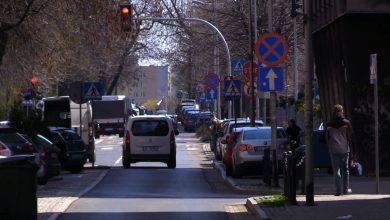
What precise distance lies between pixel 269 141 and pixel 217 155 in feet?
36.5

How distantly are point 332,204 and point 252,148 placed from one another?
31.3 feet

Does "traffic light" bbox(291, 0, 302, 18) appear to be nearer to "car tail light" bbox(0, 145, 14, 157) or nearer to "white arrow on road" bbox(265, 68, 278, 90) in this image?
"white arrow on road" bbox(265, 68, 278, 90)

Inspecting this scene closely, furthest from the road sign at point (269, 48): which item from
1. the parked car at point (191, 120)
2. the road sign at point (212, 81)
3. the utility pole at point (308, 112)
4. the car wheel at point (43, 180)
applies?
the parked car at point (191, 120)

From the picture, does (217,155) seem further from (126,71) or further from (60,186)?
(126,71)

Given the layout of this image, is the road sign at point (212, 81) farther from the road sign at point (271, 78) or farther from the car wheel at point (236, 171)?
the road sign at point (271, 78)

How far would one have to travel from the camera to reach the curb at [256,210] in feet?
51.9

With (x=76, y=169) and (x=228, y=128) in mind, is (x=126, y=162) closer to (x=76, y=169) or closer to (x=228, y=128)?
(x=76, y=169)

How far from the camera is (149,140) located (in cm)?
3412

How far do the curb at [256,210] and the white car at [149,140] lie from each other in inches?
606

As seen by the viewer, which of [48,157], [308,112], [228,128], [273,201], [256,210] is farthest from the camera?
[228,128]

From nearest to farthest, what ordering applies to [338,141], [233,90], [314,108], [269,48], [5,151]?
[338,141] < [269,48] < [5,151] < [233,90] < [314,108]

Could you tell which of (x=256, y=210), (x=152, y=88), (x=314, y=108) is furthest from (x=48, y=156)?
(x=152, y=88)

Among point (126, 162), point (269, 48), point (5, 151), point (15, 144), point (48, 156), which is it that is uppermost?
point (269, 48)

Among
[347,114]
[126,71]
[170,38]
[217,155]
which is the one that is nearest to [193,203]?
[347,114]
